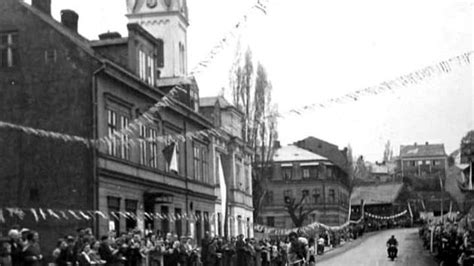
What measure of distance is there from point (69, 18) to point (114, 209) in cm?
813

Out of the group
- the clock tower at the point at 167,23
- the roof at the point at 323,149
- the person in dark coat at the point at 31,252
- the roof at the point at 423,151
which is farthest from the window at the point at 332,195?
the person in dark coat at the point at 31,252

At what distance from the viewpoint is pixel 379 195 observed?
112m

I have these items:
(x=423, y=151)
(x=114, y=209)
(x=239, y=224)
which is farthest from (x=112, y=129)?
(x=423, y=151)

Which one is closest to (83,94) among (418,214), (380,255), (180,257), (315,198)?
(180,257)

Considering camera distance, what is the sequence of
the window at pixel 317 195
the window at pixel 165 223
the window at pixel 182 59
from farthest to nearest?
the window at pixel 317 195 → the window at pixel 182 59 → the window at pixel 165 223

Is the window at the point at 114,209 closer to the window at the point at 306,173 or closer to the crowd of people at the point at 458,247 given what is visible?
A: the crowd of people at the point at 458,247

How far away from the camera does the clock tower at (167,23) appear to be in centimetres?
5878

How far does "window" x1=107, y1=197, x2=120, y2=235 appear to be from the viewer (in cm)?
3014

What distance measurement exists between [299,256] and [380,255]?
25.9 meters

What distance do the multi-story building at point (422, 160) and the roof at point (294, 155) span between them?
3931 cm

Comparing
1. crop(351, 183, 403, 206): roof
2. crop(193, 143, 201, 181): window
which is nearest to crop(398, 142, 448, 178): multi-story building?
crop(351, 183, 403, 206): roof

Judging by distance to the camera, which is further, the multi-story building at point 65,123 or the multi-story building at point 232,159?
the multi-story building at point 232,159

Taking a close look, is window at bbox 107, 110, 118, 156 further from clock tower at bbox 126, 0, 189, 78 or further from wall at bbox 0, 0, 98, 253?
clock tower at bbox 126, 0, 189, 78

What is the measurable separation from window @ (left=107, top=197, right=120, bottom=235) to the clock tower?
28.0 meters
